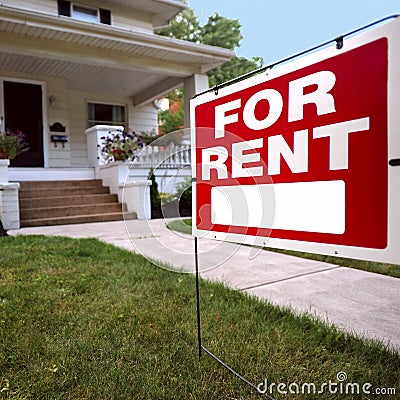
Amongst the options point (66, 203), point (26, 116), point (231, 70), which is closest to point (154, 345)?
point (66, 203)

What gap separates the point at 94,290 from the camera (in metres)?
2.50

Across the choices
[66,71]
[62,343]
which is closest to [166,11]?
[66,71]

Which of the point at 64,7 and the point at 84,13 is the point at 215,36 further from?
the point at 64,7

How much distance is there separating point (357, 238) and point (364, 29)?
23.1 inches

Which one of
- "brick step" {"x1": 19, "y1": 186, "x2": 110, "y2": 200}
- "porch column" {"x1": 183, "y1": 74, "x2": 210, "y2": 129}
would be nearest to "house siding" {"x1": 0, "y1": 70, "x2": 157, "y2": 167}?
"brick step" {"x1": 19, "y1": 186, "x2": 110, "y2": 200}

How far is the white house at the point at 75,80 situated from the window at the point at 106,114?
0.09 feet

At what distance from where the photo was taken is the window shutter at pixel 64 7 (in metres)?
9.27

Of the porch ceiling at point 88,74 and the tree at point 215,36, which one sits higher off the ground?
the tree at point 215,36

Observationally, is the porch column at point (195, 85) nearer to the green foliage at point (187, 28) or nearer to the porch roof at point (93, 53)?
the porch roof at point (93, 53)

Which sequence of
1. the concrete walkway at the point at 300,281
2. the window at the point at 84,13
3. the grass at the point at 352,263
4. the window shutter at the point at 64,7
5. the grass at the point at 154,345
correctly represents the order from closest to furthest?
the grass at the point at 154,345
the concrete walkway at the point at 300,281
the grass at the point at 352,263
the window shutter at the point at 64,7
the window at the point at 84,13

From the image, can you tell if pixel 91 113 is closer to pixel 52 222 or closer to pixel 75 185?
pixel 75 185

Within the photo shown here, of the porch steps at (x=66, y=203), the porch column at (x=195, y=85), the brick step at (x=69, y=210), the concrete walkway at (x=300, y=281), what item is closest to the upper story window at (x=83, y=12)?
the porch column at (x=195, y=85)

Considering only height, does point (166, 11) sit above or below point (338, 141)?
above

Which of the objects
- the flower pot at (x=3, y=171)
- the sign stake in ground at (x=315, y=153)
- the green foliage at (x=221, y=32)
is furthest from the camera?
the green foliage at (x=221, y=32)
